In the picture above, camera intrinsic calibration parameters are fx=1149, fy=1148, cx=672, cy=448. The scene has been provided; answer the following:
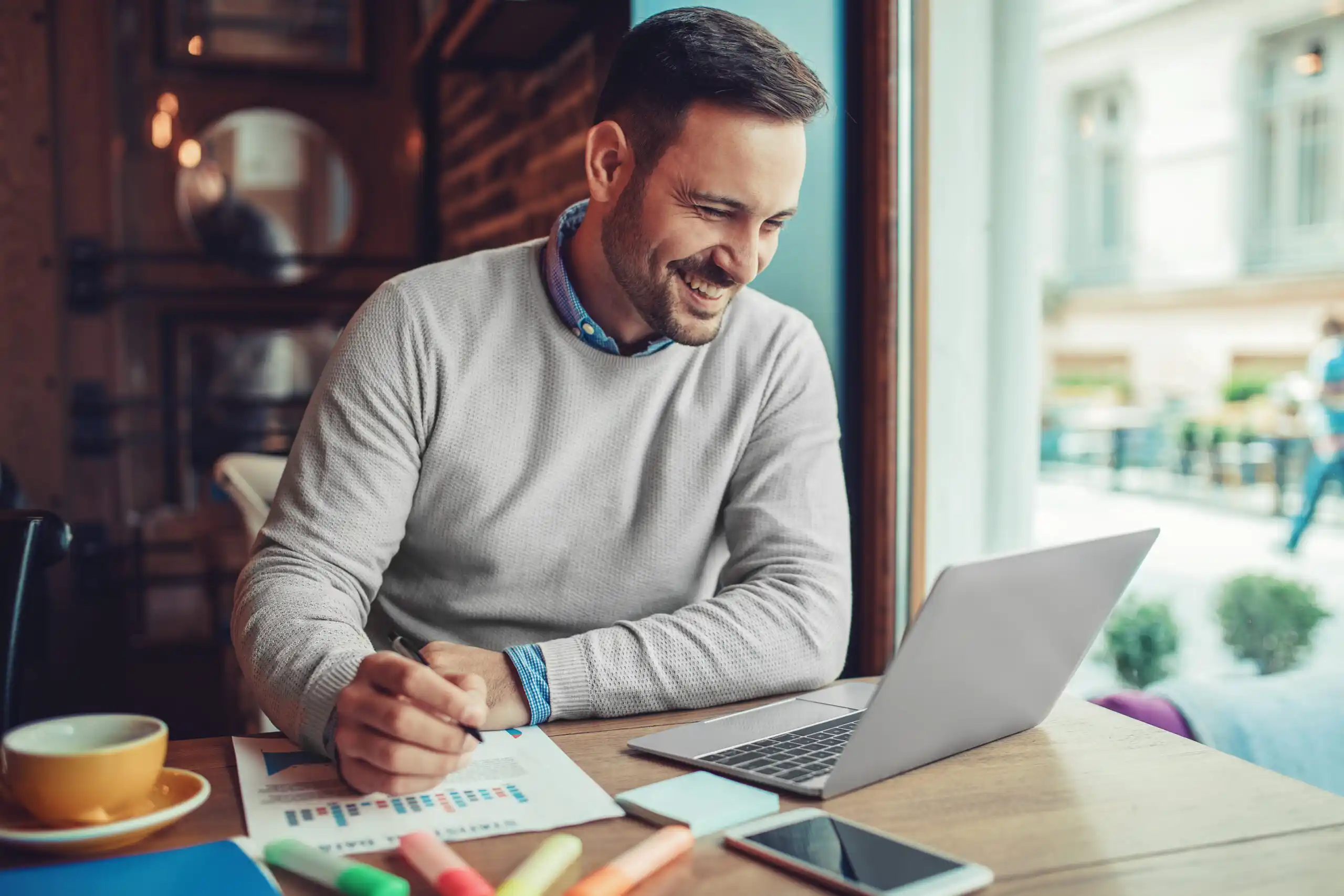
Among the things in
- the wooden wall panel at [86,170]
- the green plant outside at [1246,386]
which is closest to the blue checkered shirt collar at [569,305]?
the green plant outside at [1246,386]

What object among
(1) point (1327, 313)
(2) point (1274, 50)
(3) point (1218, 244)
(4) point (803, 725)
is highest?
(2) point (1274, 50)

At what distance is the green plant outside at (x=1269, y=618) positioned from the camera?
225 centimetres

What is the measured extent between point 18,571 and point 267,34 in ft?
9.78

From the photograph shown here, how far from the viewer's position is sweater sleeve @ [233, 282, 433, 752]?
987mm

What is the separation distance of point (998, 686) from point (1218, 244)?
12.2 ft

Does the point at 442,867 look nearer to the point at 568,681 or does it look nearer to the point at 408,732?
the point at 408,732

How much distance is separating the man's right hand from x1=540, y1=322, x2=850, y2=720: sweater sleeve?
205mm

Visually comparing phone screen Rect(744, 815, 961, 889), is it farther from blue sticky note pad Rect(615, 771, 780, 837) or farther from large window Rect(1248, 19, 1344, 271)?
large window Rect(1248, 19, 1344, 271)

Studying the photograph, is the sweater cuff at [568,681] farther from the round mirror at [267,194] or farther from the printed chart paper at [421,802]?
the round mirror at [267,194]

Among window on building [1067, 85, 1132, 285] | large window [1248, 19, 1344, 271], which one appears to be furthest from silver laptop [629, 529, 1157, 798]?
window on building [1067, 85, 1132, 285]

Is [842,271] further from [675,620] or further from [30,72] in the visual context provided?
[30,72]

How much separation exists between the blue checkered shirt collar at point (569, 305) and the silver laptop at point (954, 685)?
509mm

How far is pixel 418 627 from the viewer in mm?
1364

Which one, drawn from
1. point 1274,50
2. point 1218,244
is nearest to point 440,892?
point 1274,50
